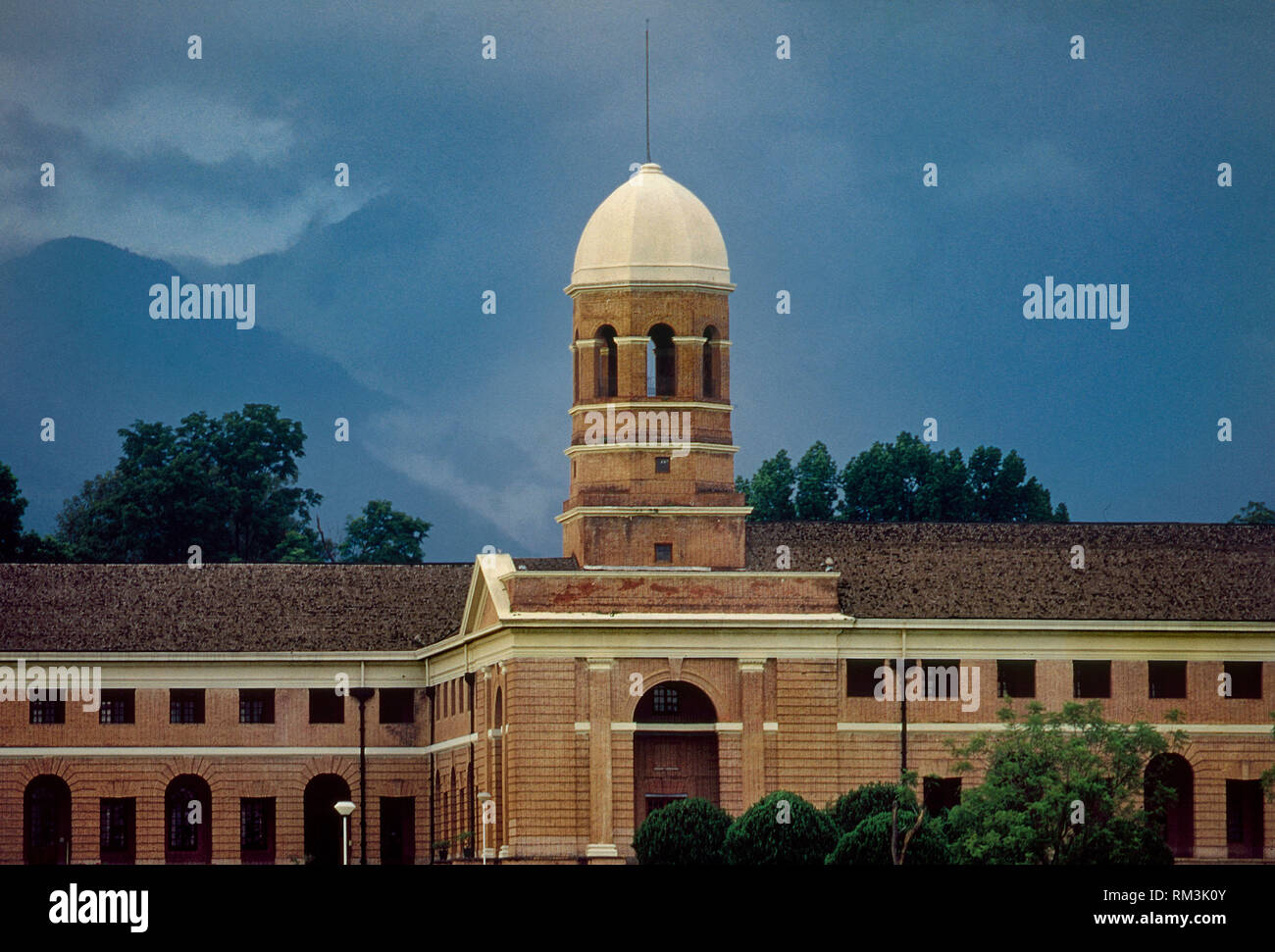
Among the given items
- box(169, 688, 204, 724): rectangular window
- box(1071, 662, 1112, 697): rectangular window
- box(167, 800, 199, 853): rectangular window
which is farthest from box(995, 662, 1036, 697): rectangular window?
box(167, 800, 199, 853): rectangular window

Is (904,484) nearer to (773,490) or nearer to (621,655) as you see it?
(773,490)

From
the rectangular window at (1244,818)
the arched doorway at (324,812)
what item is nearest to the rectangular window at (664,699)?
the arched doorway at (324,812)

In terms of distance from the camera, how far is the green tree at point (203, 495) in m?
126

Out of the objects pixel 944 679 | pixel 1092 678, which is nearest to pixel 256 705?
pixel 944 679

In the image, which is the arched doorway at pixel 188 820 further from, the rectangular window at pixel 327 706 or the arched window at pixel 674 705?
the arched window at pixel 674 705

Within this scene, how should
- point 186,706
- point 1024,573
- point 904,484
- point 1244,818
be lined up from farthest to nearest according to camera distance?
point 904,484
point 186,706
point 1024,573
point 1244,818

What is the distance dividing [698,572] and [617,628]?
9.21 feet

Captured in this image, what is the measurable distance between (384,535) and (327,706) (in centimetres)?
2802

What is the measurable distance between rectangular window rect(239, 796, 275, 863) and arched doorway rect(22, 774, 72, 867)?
16.9 ft

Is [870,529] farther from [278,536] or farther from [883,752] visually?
[278,536]

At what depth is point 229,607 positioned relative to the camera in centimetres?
10194

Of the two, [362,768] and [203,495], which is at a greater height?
[203,495]

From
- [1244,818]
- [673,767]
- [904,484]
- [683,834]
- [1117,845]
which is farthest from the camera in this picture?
[904,484]
